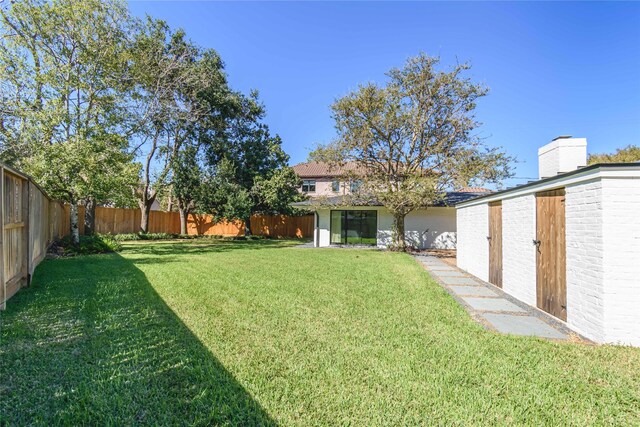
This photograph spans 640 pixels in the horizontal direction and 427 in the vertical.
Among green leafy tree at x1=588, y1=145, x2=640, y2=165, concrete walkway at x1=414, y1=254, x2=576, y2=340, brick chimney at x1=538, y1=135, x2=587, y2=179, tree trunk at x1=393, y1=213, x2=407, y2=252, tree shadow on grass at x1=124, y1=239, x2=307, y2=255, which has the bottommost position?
concrete walkway at x1=414, y1=254, x2=576, y2=340

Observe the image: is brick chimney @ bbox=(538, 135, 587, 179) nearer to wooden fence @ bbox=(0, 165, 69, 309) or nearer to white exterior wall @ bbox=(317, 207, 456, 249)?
wooden fence @ bbox=(0, 165, 69, 309)

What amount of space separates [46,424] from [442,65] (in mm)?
15155

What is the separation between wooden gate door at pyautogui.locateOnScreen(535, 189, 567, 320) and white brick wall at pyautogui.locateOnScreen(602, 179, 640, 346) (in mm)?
861

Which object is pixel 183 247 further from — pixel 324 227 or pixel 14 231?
pixel 14 231

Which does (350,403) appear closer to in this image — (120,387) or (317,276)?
(120,387)

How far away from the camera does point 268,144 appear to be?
2164cm

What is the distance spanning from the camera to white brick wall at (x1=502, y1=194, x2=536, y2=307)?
5.56 metres

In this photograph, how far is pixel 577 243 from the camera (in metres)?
4.20

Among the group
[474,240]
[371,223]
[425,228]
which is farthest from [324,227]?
[474,240]

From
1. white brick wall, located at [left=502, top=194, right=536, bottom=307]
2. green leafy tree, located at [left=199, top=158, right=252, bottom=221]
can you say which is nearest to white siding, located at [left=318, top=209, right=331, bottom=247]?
green leafy tree, located at [left=199, top=158, right=252, bottom=221]

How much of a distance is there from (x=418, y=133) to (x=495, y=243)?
788cm

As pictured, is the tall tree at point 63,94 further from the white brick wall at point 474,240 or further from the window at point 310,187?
the window at point 310,187

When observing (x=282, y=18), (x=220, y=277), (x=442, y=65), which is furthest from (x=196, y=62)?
(x=220, y=277)

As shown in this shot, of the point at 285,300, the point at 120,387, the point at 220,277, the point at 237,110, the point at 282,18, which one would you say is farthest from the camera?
the point at 237,110
